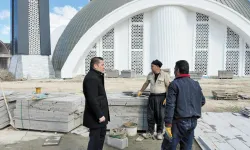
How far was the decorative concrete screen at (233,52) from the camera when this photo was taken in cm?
1912

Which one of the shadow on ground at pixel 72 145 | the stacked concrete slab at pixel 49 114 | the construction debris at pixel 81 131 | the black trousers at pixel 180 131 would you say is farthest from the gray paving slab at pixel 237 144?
the stacked concrete slab at pixel 49 114

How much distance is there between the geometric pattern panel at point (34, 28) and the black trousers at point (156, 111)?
51.5ft

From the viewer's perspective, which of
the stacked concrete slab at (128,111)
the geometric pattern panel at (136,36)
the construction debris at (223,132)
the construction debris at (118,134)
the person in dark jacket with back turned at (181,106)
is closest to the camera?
the person in dark jacket with back turned at (181,106)

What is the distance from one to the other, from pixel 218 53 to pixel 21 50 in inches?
643

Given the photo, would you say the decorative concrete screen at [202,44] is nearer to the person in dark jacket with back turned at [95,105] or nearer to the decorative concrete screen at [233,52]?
the decorative concrete screen at [233,52]

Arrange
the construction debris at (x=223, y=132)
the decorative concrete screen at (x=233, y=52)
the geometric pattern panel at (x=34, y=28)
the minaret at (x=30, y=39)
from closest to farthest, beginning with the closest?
1. the construction debris at (x=223, y=132)
2. the minaret at (x=30, y=39)
3. the geometric pattern panel at (x=34, y=28)
4. the decorative concrete screen at (x=233, y=52)

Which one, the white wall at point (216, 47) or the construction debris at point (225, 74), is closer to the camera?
the construction debris at point (225, 74)

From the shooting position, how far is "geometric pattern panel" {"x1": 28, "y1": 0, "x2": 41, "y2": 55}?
57.5ft

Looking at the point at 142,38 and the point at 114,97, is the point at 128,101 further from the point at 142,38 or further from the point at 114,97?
the point at 142,38

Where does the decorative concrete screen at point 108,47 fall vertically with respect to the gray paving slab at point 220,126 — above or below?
above

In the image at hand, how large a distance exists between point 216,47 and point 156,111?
16.8m

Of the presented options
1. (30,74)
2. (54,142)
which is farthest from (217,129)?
(30,74)

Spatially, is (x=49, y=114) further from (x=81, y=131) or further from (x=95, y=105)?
(x=95, y=105)

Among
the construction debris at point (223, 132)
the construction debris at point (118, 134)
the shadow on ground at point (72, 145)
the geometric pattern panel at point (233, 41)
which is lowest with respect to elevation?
the shadow on ground at point (72, 145)
